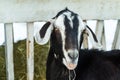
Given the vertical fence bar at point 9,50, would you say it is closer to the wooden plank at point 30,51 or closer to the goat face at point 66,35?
the wooden plank at point 30,51

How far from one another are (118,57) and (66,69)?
2.05 ft

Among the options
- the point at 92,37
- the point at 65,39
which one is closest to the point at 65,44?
the point at 65,39

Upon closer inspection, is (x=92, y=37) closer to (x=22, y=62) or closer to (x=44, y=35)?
(x=44, y=35)

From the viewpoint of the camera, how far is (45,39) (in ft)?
20.1

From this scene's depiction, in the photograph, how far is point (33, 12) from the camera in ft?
22.7

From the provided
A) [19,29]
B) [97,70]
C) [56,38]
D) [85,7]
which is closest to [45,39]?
[56,38]

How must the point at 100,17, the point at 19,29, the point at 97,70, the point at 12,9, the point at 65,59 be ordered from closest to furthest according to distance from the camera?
1. the point at 65,59
2. the point at 97,70
3. the point at 12,9
4. the point at 100,17
5. the point at 19,29

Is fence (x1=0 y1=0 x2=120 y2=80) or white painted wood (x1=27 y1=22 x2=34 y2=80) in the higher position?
fence (x1=0 y1=0 x2=120 y2=80)

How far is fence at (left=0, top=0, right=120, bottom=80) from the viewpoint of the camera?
22.5 feet

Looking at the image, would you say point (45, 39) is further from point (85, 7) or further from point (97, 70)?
point (85, 7)

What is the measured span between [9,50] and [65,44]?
131 cm

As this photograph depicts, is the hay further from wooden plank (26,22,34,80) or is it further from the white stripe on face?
the white stripe on face

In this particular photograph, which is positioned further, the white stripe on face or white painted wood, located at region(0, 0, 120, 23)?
white painted wood, located at region(0, 0, 120, 23)

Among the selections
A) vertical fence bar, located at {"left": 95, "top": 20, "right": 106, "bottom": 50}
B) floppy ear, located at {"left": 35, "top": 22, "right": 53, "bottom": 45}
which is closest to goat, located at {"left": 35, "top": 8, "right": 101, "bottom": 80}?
floppy ear, located at {"left": 35, "top": 22, "right": 53, "bottom": 45}
